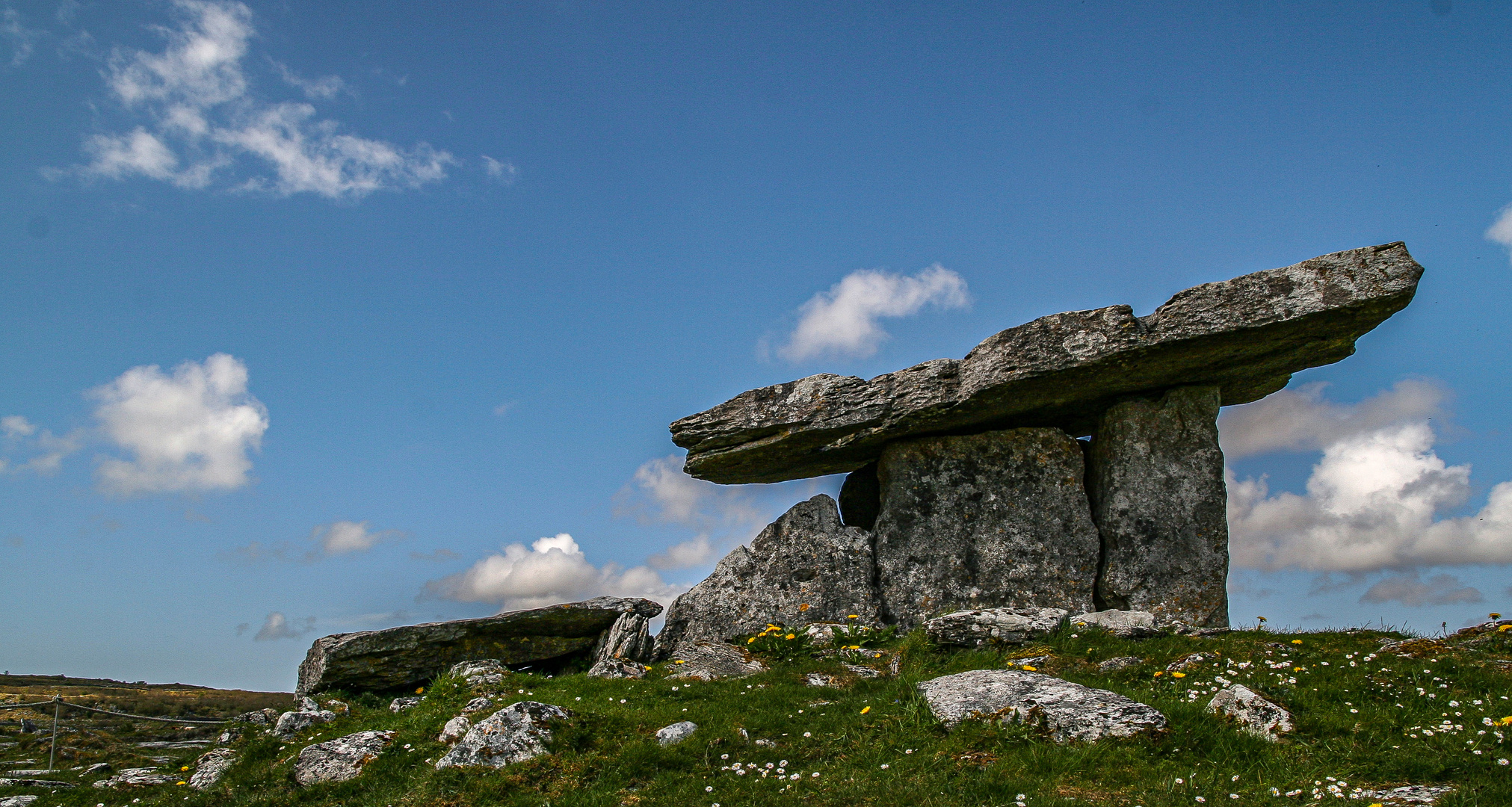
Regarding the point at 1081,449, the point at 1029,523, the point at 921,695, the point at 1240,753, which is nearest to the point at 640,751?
the point at 921,695

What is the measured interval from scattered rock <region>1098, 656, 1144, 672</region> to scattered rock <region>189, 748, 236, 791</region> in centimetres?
1141

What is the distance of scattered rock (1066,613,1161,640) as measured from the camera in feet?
43.2

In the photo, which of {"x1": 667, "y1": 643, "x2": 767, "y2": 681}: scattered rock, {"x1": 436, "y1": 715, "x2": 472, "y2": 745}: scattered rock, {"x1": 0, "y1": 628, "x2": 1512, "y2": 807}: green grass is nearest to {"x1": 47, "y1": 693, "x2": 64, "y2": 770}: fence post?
{"x1": 0, "y1": 628, "x2": 1512, "y2": 807}: green grass

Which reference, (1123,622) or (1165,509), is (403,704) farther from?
(1165,509)

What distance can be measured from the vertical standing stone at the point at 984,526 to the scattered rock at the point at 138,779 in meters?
12.1

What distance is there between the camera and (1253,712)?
9039mm

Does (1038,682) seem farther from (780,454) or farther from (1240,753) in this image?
(780,454)

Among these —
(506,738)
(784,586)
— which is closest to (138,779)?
(506,738)

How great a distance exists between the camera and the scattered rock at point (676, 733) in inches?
391

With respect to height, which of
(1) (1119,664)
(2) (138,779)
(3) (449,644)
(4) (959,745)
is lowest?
(2) (138,779)

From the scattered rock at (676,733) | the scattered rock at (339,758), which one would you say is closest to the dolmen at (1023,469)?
the scattered rock at (339,758)

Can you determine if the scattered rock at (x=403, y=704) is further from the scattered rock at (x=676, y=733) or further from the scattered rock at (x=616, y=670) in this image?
the scattered rock at (x=676, y=733)

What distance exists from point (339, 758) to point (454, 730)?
4.60ft

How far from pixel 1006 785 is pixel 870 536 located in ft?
35.5
